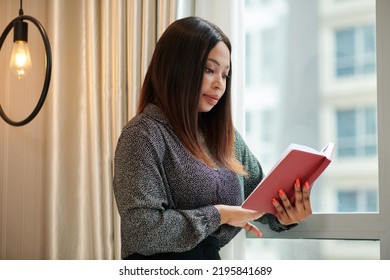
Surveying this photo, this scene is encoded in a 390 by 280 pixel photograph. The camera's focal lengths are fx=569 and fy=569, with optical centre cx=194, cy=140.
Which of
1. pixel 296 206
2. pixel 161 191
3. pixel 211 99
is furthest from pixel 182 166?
pixel 296 206

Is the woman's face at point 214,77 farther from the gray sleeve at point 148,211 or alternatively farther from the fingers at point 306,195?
the fingers at point 306,195

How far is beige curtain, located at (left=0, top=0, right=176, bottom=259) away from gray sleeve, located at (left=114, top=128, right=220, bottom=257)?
680mm

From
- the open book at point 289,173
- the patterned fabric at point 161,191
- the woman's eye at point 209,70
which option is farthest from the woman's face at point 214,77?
the open book at point 289,173

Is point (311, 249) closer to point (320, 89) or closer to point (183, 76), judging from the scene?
point (320, 89)

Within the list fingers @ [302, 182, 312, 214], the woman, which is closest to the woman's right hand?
the woman

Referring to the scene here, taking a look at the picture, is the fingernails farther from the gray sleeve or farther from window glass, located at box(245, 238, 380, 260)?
window glass, located at box(245, 238, 380, 260)

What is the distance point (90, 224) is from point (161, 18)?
83cm

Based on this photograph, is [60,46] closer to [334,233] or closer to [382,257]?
[334,233]

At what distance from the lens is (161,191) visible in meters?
1.43

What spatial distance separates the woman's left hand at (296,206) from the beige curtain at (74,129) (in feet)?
2.53

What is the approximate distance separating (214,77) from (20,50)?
0.86 metres

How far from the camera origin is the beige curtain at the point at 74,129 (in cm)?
213

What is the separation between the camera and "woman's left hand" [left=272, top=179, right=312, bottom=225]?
152 centimetres
